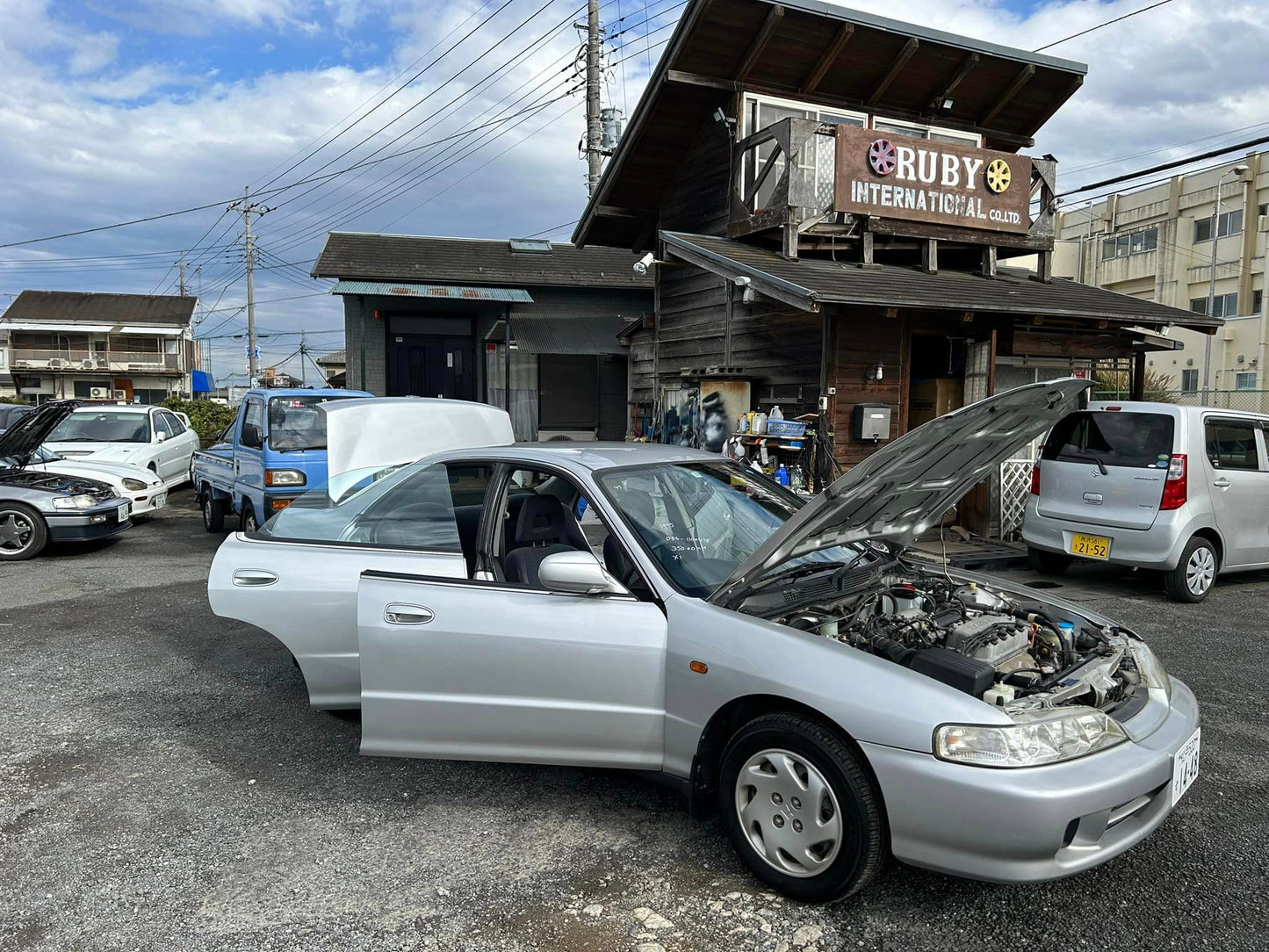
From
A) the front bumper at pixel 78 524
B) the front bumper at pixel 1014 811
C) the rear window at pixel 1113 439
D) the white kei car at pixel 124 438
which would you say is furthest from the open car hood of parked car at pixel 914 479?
the white kei car at pixel 124 438

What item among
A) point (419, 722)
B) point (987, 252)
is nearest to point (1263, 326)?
point (987, 252)

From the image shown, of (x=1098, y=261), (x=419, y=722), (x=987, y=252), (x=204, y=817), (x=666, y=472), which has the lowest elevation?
(x=204, y=817)

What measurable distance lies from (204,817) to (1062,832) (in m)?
3.10

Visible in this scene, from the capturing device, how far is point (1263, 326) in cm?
2859

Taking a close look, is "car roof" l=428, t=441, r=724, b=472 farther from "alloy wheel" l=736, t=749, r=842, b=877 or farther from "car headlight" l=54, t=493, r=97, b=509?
"car headlight" l=54, t=493, r=97, b=509

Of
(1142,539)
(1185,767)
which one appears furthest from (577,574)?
(1142,539)

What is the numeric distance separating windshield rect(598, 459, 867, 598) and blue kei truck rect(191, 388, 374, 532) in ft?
18.6

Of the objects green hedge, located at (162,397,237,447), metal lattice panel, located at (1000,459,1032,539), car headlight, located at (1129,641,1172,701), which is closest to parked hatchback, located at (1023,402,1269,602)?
metal lattice panel, located at (1000,459,1032,539)

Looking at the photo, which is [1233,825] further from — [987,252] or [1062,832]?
[987,252]

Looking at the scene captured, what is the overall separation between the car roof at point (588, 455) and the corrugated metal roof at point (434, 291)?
12225 mm

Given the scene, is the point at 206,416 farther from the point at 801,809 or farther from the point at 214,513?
the point at 801,809

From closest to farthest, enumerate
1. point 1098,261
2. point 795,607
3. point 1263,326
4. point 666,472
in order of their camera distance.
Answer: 1. point 795,607
2. point 666,472
3. point 1263,326
4. point 1098,261

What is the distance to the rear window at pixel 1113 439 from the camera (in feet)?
23.2

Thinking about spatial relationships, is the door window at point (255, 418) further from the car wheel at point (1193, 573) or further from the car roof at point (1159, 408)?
the car wheel at point (1193, 573)
